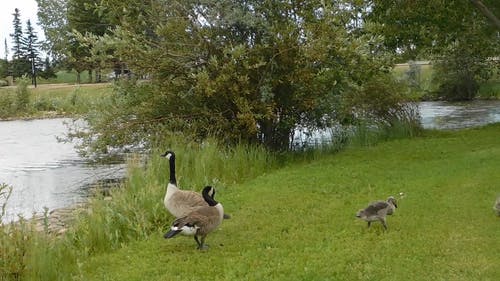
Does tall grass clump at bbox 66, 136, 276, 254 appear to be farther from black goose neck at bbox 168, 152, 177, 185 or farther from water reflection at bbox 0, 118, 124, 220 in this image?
water reflection at bbox 0, 118, 124, 220

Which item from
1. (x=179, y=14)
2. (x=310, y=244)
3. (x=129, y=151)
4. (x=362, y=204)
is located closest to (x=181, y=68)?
(x=179, y=14)

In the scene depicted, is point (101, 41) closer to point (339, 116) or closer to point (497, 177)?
point (339, 116)

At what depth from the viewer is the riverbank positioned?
7.87 meters

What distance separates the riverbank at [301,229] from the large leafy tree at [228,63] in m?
2.35

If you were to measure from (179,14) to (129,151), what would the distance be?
16.4 feet

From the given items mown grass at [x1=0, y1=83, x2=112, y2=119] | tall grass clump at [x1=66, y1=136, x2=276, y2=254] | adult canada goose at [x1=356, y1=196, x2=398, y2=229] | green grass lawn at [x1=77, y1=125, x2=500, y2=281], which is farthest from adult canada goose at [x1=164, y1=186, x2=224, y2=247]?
mown grass at [x1=0, y1=83, x2=112, y2=119]

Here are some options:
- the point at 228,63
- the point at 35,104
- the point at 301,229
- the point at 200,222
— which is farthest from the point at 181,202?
the point at 35,104

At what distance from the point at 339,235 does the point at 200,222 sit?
90.0 inches

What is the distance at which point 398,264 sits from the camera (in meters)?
7.75

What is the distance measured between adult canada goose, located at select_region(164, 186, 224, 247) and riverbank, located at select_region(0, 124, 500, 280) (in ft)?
1.24

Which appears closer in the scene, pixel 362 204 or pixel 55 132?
pixel 362 204

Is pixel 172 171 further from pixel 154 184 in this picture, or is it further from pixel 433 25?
pixel 433 25

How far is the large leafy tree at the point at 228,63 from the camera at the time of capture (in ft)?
55.4

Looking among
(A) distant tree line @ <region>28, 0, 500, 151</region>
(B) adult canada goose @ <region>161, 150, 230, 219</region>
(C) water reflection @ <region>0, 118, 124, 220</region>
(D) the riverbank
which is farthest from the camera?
(A) distant tree line @ <region>28, 0, 500, 151</region>
